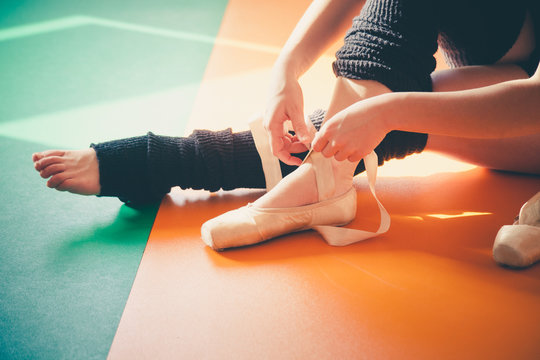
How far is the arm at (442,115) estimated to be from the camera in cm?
58

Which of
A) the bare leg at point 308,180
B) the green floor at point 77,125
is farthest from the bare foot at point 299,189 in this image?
the green floor at point 77,125

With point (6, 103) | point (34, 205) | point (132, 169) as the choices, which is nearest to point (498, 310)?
point (132, 169)

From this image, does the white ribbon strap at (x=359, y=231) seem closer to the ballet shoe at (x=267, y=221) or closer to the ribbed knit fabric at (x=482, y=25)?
the ballet shoe at (x=267, y=221)

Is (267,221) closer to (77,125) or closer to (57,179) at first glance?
(57,179)

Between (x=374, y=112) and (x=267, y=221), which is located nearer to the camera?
(x=374, y=112)

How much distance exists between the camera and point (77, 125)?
1156mm

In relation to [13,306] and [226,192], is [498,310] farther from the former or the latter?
[13,306]

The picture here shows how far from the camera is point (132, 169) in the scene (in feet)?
2.67

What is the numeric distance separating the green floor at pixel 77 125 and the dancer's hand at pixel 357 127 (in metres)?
0.37

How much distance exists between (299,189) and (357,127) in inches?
7.0

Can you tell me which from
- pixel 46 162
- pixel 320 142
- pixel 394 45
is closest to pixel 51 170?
pixel 46 162

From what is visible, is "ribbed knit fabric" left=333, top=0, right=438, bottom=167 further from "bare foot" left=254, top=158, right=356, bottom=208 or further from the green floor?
the green floor

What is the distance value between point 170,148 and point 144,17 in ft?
4.56

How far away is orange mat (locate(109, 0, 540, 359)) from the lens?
537 mm
